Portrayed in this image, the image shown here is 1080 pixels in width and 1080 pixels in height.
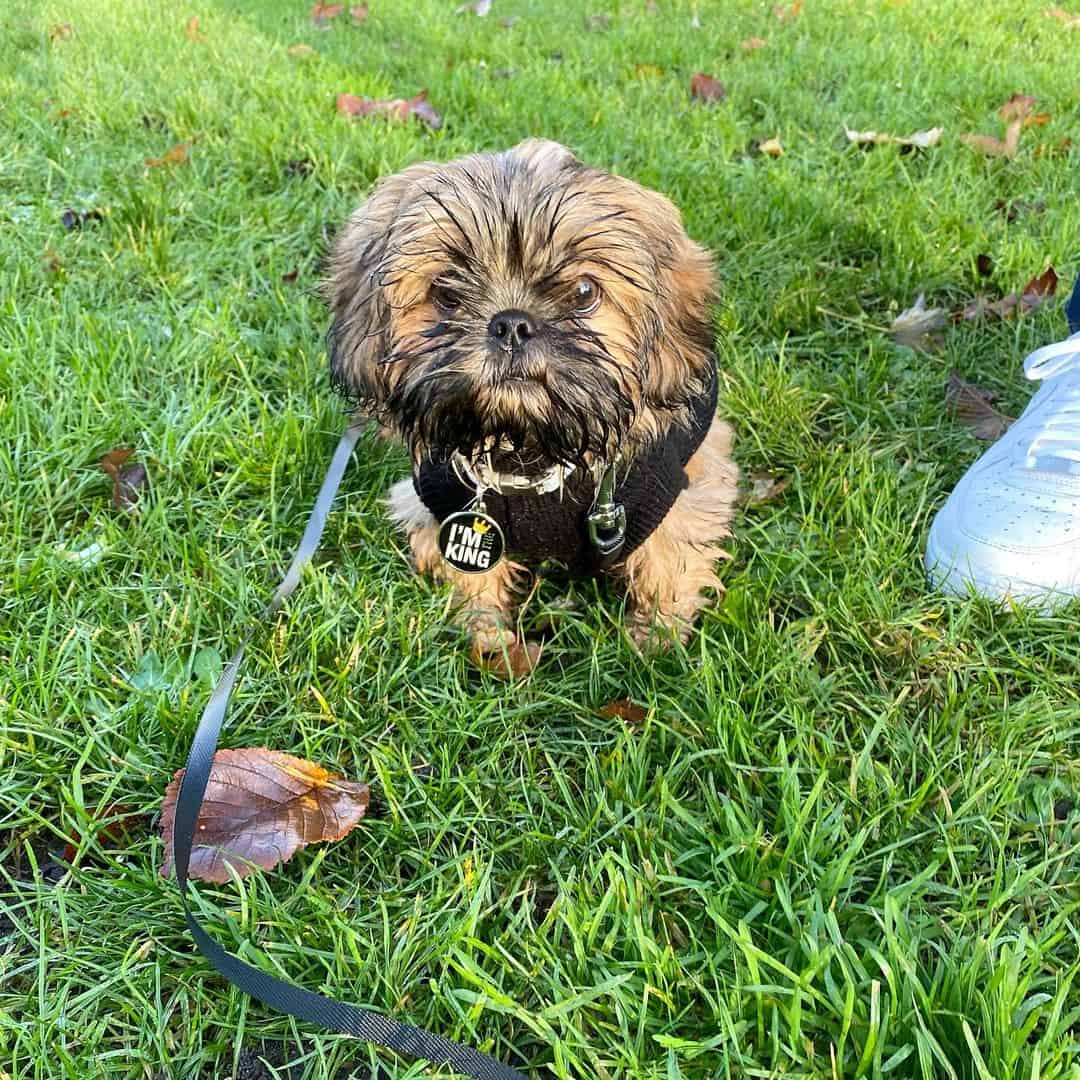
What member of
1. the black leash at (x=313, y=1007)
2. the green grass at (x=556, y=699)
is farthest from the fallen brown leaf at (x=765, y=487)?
the black leash at (x=313, y=1007)

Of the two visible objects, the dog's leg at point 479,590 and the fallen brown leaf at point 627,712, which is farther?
the dog's leg at point 479,590

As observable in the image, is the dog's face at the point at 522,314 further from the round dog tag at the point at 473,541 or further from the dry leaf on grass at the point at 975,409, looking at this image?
the dry leaf on grass at the point at 975,409

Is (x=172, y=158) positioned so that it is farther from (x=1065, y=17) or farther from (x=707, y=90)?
(x=1065, y=17)

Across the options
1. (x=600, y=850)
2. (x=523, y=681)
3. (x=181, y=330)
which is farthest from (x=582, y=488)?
(x=181, y=330)

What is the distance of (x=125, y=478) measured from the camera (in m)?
2.78

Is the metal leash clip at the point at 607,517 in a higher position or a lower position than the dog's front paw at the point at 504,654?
higher

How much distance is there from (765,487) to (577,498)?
0.80 m

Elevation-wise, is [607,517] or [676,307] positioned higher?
[676,307]

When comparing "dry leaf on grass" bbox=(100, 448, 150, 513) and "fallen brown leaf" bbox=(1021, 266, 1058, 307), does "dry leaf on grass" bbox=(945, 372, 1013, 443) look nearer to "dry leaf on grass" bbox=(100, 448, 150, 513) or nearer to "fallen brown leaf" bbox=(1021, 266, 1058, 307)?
"fallen brown leaf" bbox=(1021, 266, 1058, 307)

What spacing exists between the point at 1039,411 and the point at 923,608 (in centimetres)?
71

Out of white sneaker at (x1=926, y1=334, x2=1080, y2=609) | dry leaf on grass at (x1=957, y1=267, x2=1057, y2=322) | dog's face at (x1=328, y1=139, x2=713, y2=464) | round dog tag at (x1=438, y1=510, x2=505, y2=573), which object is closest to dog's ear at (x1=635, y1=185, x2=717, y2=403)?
dog's face at (x1=328, y1=139, x2=713, y2=464)

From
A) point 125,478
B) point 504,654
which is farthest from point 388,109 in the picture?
point 504,654

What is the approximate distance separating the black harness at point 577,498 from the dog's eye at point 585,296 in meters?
0.39

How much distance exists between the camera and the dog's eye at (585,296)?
197 cm
